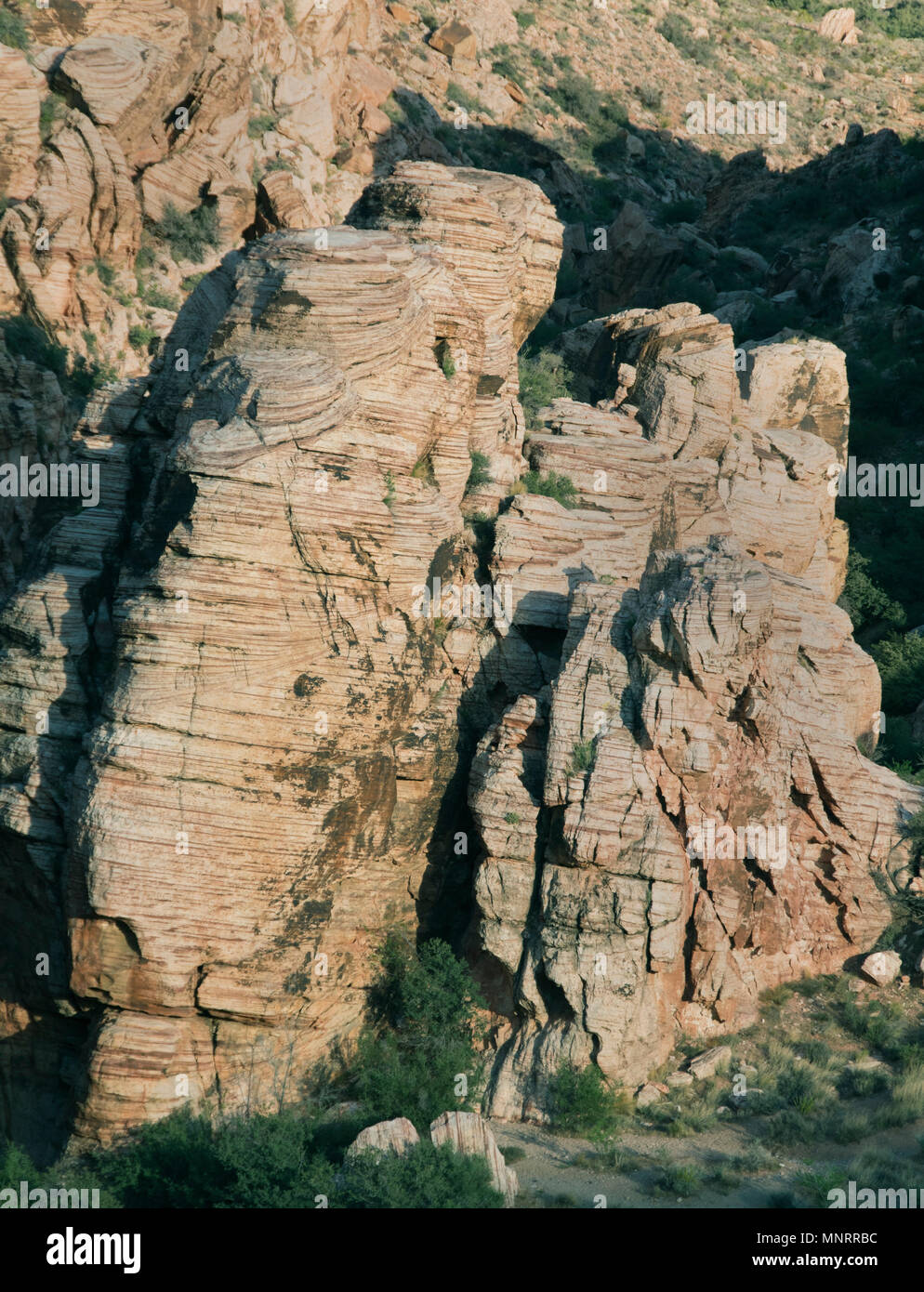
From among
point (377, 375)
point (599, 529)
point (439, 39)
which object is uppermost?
point (439, 39)

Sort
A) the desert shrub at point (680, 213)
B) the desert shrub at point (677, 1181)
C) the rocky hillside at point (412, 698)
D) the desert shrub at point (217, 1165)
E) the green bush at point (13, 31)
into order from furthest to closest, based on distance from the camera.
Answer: the desert shrub at point (680, 213) → the green bush at point (13, 31) → the rocky hillside at point (412, 698) → the desert shrub at point (677, 1181) → the desert shrub at point (217, 1165)

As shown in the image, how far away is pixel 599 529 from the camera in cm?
1988

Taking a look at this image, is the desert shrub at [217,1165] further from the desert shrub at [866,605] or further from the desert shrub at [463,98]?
the desert shrub at [463,98]

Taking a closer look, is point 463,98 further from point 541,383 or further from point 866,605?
point 541,383

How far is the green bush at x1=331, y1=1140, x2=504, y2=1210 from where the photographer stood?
41.3 feet

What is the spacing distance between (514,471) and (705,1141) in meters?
10.7

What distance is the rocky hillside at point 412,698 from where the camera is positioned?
15.0 m

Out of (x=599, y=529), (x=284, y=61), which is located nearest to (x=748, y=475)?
(x=599, y=529)

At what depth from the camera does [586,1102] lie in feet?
49.0

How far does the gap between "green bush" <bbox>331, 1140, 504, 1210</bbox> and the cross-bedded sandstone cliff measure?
100 inches

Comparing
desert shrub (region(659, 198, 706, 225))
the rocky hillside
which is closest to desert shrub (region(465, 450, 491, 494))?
the rocky hillside

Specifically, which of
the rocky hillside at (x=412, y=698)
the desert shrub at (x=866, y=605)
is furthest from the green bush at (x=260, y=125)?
the desert shrub at (x=866, y=605)

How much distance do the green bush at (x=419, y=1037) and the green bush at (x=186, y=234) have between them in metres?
31.8

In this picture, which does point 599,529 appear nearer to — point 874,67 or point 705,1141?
point 705,1141
